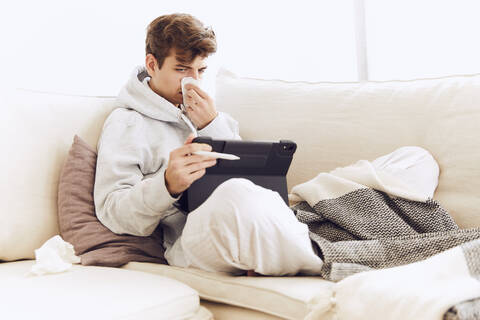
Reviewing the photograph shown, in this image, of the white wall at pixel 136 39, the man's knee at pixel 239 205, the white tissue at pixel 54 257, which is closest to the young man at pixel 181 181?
the man's knee at pixel 239 205

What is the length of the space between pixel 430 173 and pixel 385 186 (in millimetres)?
161

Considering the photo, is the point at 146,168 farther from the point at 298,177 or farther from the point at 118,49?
the point at 118,49

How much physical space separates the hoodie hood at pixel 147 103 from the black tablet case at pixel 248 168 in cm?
31

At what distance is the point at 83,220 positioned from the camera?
1465 millimetres

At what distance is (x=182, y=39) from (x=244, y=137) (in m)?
0.36

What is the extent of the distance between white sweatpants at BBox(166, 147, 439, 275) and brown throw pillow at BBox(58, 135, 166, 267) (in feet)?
1.02

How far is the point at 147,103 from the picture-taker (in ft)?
5.42

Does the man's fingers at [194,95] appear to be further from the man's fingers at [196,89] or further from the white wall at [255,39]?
the white wall at [255,39]

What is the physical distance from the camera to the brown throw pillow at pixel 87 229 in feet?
4.65

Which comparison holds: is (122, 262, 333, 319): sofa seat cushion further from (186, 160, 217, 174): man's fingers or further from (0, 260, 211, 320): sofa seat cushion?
(186, 160, 217, 174): man's fingers

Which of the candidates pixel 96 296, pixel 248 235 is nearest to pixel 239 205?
pixel 248 235

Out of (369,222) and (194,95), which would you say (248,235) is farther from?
(194,95)

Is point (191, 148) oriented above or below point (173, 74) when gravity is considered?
below

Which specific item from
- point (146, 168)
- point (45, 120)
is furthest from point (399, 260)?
point (45, 120)
